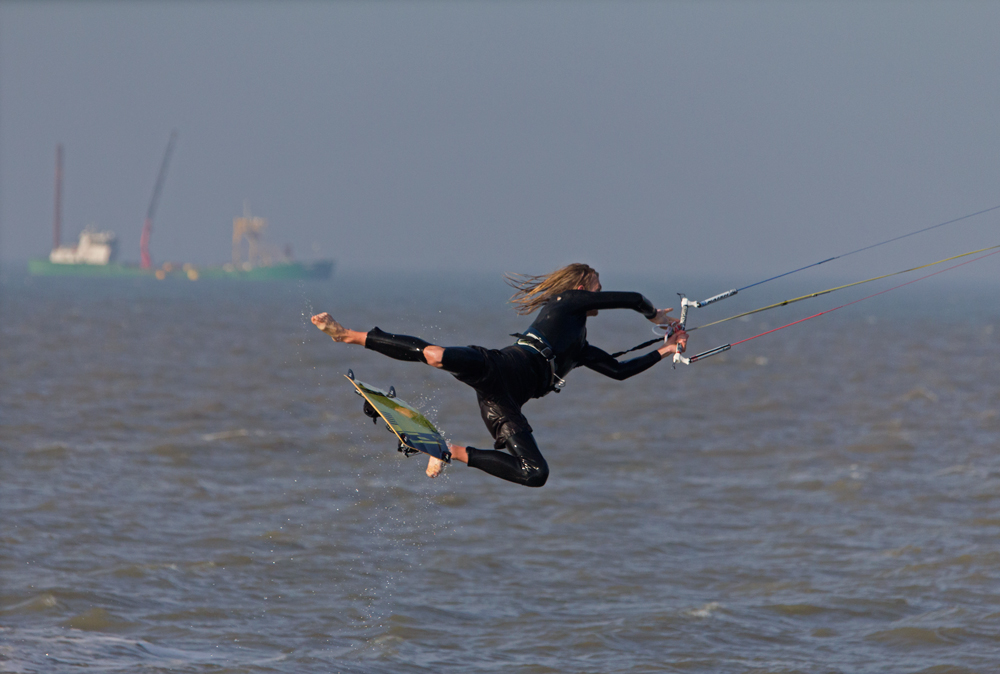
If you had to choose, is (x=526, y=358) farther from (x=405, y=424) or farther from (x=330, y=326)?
(x=330, y=326)

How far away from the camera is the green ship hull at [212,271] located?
180 meters

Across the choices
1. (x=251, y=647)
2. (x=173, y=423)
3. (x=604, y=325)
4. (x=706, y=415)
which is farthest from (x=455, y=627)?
(x=604, y=325)

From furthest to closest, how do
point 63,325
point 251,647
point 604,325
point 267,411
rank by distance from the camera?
1. point 604,325
2. point 63,325
3. point 267,411
4. point 251,647

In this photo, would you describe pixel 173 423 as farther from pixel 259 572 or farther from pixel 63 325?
pixel 63 325

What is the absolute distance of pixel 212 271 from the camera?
188 meters

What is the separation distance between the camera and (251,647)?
43.5 feet

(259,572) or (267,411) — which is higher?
(267,411)

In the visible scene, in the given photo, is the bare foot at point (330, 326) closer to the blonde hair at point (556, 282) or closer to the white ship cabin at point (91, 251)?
the blonde hair at point (556, 282)

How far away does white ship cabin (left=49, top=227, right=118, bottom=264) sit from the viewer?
181 m

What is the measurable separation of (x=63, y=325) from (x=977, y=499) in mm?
51760

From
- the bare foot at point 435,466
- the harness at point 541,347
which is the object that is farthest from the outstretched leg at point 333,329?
the harness at point 541,347

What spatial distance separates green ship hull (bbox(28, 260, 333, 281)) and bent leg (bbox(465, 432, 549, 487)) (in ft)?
562

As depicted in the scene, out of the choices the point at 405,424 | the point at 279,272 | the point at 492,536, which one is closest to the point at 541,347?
the point at 405,424

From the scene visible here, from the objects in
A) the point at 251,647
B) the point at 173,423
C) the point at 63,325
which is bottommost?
the point at 251,647
